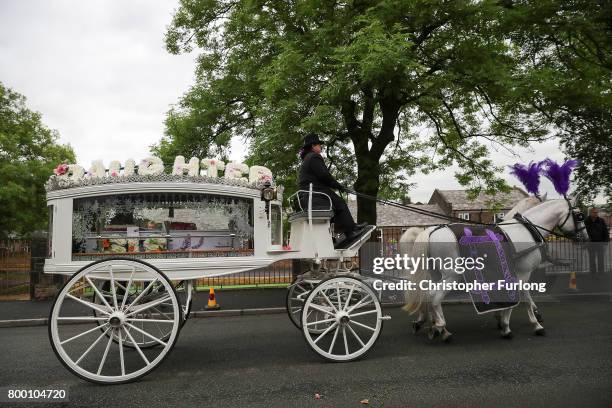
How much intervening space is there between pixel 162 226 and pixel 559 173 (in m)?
5.38

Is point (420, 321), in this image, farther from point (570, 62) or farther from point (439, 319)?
point (570, 62)

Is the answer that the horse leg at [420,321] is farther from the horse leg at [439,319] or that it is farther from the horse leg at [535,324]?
the horse leg at [535,324]

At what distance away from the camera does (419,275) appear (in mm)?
5730

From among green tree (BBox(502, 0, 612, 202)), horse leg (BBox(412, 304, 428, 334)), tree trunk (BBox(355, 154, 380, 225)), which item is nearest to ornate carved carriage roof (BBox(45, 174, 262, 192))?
horse leg (BBox(412, 304, 428, 334))

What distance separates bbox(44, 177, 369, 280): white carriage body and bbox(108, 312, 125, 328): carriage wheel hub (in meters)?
0.68

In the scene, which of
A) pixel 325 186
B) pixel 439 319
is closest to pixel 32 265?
pixel 325 186

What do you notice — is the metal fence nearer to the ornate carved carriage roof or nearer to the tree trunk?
the tree trunk

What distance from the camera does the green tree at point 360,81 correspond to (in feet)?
29.4

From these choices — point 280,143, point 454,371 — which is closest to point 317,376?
point 454,371

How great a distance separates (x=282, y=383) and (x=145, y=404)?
50.5 inches

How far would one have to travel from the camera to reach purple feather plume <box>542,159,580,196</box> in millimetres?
5953

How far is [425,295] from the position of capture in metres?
5.65

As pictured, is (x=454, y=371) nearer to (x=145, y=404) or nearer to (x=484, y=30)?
(x=145, y=404)

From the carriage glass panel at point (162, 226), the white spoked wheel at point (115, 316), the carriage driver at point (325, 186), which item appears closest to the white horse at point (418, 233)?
the carriage driver at point (325, 186)
